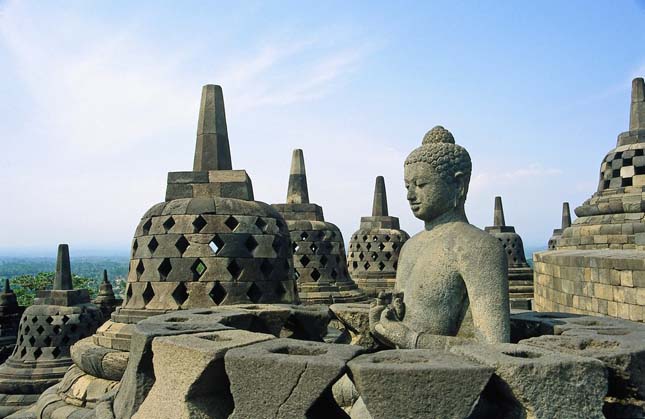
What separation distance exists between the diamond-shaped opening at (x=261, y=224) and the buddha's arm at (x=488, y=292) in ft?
10.00

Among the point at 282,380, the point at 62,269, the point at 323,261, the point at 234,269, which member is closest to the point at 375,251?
the point at 323,261

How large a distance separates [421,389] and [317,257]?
849cm

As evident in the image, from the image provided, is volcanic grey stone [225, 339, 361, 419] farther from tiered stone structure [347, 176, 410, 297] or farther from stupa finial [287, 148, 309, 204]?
tiered stone structure [347, 176, 410, 297]

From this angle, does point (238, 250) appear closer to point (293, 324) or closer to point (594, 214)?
point (293, 324)

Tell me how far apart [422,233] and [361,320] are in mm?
915

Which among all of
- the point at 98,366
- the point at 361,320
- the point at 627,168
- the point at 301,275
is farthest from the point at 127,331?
the point at 627,168

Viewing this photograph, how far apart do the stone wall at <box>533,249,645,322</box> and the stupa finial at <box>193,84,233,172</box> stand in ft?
14.8

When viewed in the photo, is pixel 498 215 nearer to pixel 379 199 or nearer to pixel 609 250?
pixel 379 199

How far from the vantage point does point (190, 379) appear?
2514mm

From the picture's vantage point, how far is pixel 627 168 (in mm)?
9711

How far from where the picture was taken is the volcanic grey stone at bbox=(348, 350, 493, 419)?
207 cm

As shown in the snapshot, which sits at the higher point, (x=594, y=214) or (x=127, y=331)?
(x=594, y=214)

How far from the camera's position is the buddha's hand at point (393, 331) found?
2839 mm

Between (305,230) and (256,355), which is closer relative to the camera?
Answer: (256,355)
